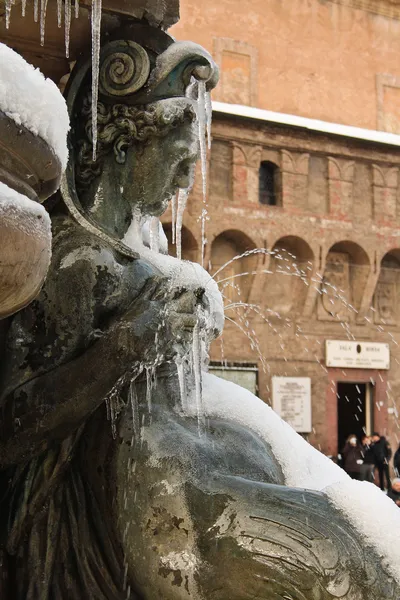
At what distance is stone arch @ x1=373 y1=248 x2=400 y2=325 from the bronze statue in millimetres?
16329

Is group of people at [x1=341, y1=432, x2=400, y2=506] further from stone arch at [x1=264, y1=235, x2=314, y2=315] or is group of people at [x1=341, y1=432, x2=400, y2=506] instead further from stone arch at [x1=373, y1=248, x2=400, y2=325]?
stone arch at [x1=373, y1=248, x2=400, y2=325]

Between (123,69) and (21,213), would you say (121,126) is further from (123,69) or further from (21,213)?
(21,213)

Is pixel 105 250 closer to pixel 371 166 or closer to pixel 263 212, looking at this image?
pixel 263 212

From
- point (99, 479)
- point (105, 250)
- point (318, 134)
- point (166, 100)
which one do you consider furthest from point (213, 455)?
point (318, 134)

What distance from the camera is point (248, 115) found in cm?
1617

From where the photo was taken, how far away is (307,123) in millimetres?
16984

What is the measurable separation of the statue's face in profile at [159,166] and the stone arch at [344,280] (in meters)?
15.4

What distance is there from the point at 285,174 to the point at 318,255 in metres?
1.69

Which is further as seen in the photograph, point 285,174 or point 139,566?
point 285,174

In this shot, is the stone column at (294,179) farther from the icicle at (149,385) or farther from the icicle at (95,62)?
the icicle at (149,385)

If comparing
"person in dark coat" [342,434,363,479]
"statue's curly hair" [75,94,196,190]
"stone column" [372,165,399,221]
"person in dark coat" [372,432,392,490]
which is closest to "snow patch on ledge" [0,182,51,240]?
"statue's curly hair" [75,94,196,190]

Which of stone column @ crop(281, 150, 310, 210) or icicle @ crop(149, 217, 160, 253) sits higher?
stone column @ crop(281, 150, 310, 210)

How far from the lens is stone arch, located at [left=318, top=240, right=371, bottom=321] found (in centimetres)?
1695

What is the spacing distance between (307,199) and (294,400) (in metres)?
3.96
